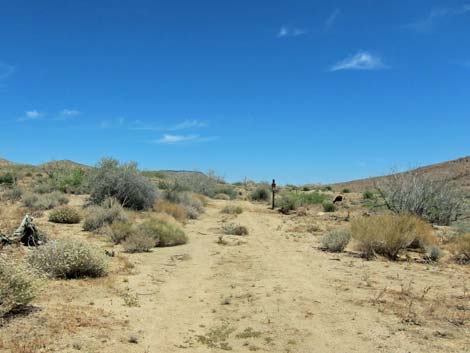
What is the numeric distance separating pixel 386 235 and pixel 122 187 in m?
14.7

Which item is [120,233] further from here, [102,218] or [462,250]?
[462,250]

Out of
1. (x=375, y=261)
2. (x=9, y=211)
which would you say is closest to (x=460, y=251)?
(x=375, y=261)

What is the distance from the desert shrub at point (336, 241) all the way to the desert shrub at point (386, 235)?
64 centimetres

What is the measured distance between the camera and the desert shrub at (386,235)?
14586 mm

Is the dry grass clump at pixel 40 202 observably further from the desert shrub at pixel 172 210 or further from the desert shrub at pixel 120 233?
the desert shrub at pixel 120 233

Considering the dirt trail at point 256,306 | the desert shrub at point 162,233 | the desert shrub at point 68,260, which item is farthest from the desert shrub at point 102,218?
the desert shrub at point 68,260

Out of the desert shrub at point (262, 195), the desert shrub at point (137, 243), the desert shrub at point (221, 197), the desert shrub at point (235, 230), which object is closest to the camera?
the desert shrub at point (137, 243)

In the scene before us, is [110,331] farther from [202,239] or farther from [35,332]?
[202,239]

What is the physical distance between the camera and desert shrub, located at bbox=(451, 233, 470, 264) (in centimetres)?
1412

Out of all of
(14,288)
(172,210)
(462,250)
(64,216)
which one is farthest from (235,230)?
(14,288)

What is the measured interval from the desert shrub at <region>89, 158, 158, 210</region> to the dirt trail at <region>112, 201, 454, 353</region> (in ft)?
34.0

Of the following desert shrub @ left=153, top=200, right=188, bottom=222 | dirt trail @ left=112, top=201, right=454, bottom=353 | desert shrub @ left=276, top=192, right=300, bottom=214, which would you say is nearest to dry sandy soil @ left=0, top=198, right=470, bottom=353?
dirt trail @ left=112, top=201, right=454, bottom=353

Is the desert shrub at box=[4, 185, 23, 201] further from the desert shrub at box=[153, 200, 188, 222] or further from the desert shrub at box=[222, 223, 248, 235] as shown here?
the desert shrub at box=[222, 223, 248, 235]

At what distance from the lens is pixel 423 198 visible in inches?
869
